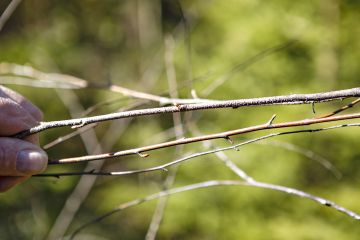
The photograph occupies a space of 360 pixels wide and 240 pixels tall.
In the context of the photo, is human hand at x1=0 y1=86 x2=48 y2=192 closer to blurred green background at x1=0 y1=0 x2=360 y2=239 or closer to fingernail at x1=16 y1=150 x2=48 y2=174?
fingernail at x1=16 y1=150 x2=48 y2=174

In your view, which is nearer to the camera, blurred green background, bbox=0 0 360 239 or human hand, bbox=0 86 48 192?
human hand, bbox=0 86 48 192

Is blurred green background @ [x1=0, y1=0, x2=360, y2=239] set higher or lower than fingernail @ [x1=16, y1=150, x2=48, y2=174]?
higher

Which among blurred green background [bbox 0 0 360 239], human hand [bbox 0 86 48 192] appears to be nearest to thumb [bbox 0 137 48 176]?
human hand [bbox 0 86 48 192]

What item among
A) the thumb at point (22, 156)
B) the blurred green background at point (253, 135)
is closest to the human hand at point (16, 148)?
the thumb at point (22, 156)

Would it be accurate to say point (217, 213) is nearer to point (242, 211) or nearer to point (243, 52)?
point (242, 211)

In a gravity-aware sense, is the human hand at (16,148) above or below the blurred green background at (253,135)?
below

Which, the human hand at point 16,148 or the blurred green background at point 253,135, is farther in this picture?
the blurred green background at point 253,135

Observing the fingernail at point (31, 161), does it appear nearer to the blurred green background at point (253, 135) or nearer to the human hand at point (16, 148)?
the human hand at point (16, 148)
